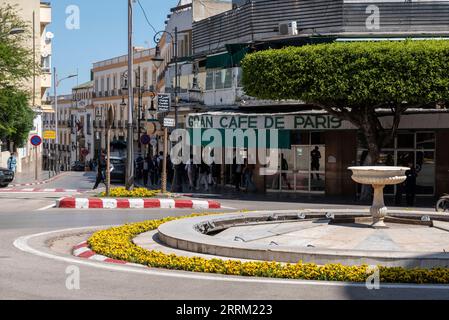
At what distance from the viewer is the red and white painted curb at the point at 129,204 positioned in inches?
985

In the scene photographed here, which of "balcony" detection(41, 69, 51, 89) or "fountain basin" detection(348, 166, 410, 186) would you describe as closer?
"fountain basin" detection(348, 166, 410, 186)

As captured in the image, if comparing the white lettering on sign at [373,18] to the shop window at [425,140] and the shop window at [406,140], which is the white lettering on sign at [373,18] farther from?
the shop window at [425,140]

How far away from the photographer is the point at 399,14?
33.8 m

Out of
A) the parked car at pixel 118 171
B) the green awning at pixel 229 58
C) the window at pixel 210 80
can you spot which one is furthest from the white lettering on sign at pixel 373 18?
the parked car at pixel 118 171

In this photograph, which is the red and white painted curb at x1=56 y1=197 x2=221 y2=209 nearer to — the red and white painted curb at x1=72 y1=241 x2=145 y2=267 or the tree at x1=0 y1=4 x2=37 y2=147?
the red and white painted curb at x1=72 y1=241 x2=145 y2=267

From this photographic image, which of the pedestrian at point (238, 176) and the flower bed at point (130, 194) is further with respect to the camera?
the pedestrian at point (238, 176)

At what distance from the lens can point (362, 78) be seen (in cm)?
2830

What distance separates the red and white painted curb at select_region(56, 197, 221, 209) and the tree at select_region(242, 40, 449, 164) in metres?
6.13

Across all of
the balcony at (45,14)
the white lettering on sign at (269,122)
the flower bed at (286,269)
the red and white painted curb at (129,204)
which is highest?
the balcony at (45,14)

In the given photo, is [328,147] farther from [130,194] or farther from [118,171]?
[118,171]

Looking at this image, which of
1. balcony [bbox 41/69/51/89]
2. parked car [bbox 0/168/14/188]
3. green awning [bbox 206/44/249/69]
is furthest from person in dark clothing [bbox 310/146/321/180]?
balcony [bbox 41/69/51/89]

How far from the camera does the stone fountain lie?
52.0 feet

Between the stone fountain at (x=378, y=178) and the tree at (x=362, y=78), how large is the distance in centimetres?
1248
